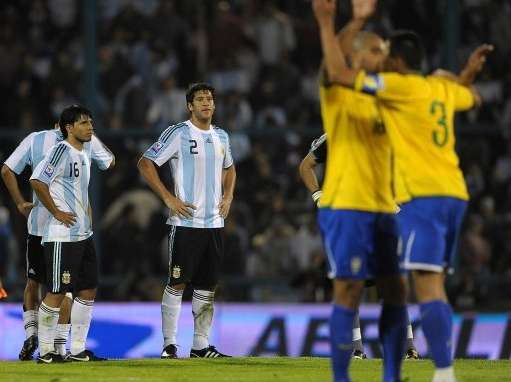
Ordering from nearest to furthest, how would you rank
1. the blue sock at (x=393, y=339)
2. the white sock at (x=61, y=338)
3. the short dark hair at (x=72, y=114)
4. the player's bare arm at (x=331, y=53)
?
the player's bare arm at (x=331, y=53) → the blue sock at (x=393, y=339) → the short dark hair at (x=72, y=114) → the white sock at (x=61, y=338)

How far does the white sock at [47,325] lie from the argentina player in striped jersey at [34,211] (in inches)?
17.0

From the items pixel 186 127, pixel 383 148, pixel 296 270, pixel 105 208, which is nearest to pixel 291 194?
pixel 296 270

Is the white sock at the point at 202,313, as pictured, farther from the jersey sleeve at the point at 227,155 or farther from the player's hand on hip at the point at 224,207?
the jersey sleeve at the point at 227,155

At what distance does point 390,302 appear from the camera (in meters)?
7.36

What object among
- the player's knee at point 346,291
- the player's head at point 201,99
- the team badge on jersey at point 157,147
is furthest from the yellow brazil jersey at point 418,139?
the team badge on jersey at point 157,147

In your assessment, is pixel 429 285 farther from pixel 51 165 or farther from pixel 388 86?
pixel 51 165

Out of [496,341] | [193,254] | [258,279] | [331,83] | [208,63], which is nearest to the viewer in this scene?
[331,83]

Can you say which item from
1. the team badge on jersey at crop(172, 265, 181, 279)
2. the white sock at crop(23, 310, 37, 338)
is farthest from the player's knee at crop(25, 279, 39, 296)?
the team badge on jersey at crop(172, 265, 181, 279)

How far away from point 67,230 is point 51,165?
508 millimetres

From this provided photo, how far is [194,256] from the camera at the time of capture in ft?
34.7

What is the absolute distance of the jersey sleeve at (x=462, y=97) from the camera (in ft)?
24.1

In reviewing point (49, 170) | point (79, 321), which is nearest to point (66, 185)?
point (49, 170)

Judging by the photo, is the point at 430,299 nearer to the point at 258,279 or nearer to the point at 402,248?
the point at 402,248

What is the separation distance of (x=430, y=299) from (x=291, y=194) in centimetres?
985
